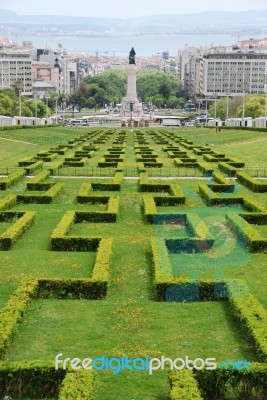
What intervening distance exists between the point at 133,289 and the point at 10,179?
56.8 feet

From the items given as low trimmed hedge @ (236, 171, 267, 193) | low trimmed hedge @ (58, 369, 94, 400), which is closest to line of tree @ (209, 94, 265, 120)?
low trimmed hedge @ (236, 171, 267, 193)

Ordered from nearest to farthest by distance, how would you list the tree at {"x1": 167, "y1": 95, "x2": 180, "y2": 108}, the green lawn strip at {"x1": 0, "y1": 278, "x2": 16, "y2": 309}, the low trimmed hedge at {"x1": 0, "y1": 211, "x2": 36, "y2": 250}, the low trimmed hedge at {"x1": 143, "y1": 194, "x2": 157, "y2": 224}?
the green lawn strip at {"x1": 0, "y1": 278, "x2": 16, "y2": 309} → the low trimmed hedge at {"x1": 0, "y1": 211, "x2": 36, "y2": 250} → the low trimmed hedge at {"x1": 143, "y1": 194, "x2": 157, "y2": 224} → the tree at {"x1": 167, "y1": 95, "x2": 180, "y2": 108}

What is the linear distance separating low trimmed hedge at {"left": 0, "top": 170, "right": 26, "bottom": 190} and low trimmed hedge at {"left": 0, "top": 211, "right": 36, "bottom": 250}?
7198 mm

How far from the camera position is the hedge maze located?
33.3ft

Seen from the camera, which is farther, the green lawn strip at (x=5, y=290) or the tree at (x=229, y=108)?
the tree at (x=229, y=108)

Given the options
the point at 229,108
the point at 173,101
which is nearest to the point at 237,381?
the point at 229,108

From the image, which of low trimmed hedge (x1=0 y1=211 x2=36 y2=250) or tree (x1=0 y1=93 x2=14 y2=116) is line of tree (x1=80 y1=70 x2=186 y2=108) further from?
low trimmed hedge (x1=0 y1=211 x2=36 y2=250)

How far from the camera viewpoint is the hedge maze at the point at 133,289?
33.3ft

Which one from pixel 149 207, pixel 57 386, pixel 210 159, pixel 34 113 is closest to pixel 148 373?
pixel 57 386

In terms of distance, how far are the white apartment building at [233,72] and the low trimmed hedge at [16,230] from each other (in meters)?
156

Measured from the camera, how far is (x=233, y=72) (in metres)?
176

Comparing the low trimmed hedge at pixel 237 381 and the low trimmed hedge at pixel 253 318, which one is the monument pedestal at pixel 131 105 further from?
the low trimmed hedge at pixel 237 381

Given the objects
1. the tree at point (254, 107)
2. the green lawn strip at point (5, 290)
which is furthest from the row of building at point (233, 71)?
A: the green lawn strip at point (5, 290)

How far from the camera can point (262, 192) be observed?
98.6 feet
